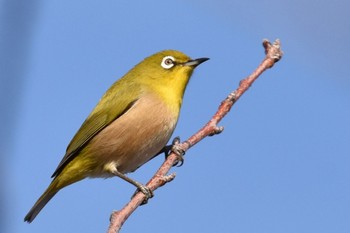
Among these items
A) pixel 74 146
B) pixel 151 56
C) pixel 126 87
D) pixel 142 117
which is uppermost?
pixel 151 56

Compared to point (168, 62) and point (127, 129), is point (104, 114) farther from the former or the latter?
point (168, 62)

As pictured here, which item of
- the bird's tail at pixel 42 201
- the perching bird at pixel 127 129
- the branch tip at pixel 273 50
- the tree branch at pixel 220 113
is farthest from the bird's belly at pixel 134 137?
the branch tip at pixel 273 50

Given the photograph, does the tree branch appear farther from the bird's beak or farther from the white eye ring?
the white eye ring

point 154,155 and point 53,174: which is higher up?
point 154,155

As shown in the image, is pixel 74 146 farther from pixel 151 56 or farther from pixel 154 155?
pixel 151 56

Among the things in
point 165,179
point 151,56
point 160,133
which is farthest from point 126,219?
point 151,56

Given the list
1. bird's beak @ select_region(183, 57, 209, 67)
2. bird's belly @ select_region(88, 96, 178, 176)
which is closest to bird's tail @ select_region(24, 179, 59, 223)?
bird's belly @ select_region(88, 96, 178, 176)

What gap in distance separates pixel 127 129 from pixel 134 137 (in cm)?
19

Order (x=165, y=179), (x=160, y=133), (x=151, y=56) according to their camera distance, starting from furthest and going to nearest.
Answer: (x=151, y=56) → (x=160, y=133) → (x=165, y=179)

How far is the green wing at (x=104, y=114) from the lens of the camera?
6457 millimetres

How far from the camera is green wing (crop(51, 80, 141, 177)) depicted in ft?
21.2

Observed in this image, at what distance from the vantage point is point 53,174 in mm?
6258

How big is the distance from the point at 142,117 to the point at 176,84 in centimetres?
63

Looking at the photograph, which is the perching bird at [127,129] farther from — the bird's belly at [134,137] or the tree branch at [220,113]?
the tree branch at [220,113]
